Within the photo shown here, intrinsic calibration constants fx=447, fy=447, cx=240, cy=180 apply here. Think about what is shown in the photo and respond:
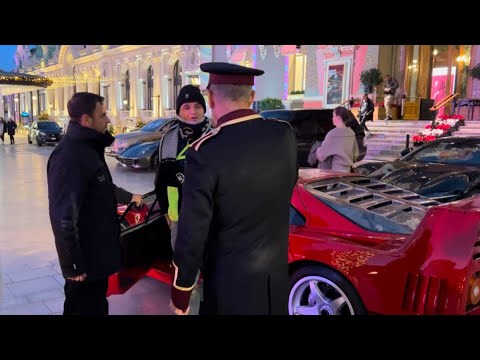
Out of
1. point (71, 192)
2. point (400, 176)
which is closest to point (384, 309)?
point (71, 192)

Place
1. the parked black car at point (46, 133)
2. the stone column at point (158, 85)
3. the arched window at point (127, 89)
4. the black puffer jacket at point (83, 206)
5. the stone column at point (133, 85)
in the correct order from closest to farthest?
1. the black puffer jacket at point (83, 206)
2. the parked black car at point (46, 133)
3. the stone column at point (158, 85)
4. the stone column at point (133, 85)
5. the arched window at point (127, 89)

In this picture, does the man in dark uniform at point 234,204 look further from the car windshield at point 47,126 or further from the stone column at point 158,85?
the stone column at point 158,85

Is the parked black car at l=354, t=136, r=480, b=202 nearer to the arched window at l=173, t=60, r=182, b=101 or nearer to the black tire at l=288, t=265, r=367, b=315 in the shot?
the black tire at l=288, t=265, r=367, b=315

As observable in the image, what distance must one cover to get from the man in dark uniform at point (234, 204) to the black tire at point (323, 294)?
3.46 feet

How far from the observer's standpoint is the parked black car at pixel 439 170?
19.1ft

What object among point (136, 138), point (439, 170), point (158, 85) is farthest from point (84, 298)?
point (158, 85)

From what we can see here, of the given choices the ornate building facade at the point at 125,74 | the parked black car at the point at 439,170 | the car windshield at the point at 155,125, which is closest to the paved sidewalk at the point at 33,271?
the parked black car at the point at 439,170

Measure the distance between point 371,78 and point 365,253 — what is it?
1759cm

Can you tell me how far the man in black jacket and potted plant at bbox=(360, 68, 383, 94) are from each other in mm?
18179

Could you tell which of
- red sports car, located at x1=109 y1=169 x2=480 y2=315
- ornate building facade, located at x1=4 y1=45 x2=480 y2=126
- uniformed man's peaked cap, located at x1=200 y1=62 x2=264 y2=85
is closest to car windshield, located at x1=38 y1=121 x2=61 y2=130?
ornate building facade, located at x1=4 y1=45 x2=480 y2=126

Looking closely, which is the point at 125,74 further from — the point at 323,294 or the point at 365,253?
the point at 365,253

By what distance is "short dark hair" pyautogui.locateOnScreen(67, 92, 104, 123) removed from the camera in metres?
2.51
